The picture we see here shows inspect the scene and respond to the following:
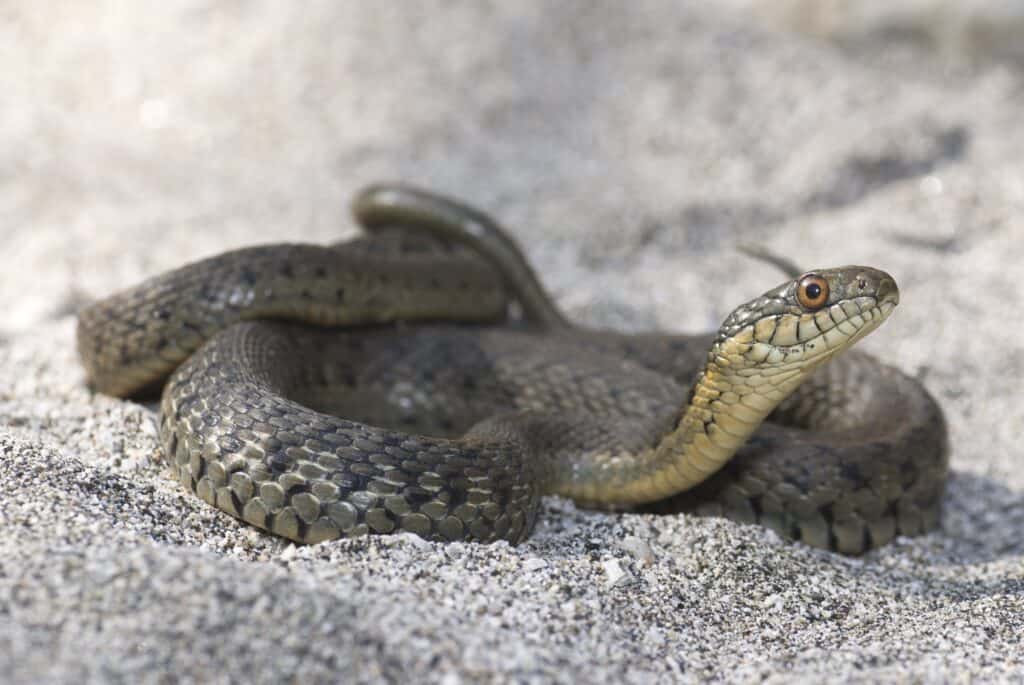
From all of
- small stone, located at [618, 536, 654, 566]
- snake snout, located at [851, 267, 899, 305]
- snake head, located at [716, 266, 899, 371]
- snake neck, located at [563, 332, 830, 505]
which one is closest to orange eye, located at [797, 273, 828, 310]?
snake head, located at [716, 266, 899, 371]

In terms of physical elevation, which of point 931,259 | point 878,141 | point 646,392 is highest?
point 878,141

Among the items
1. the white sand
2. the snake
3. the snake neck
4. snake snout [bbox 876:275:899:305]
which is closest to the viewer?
the white sand

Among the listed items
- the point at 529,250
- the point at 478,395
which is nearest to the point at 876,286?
the point at 478,395

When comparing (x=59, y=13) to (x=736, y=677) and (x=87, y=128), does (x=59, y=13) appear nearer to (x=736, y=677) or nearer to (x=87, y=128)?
(x=87, y=128)

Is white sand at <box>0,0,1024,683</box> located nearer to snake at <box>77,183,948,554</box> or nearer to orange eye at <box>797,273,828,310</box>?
snake at <box>77,183,948,554</box>

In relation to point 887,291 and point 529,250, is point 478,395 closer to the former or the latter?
point 529,250

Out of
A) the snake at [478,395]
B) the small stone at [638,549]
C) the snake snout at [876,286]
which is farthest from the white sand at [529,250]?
the snake snout at [876,286]

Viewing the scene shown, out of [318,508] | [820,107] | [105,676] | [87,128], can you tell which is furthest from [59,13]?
[105,676]
